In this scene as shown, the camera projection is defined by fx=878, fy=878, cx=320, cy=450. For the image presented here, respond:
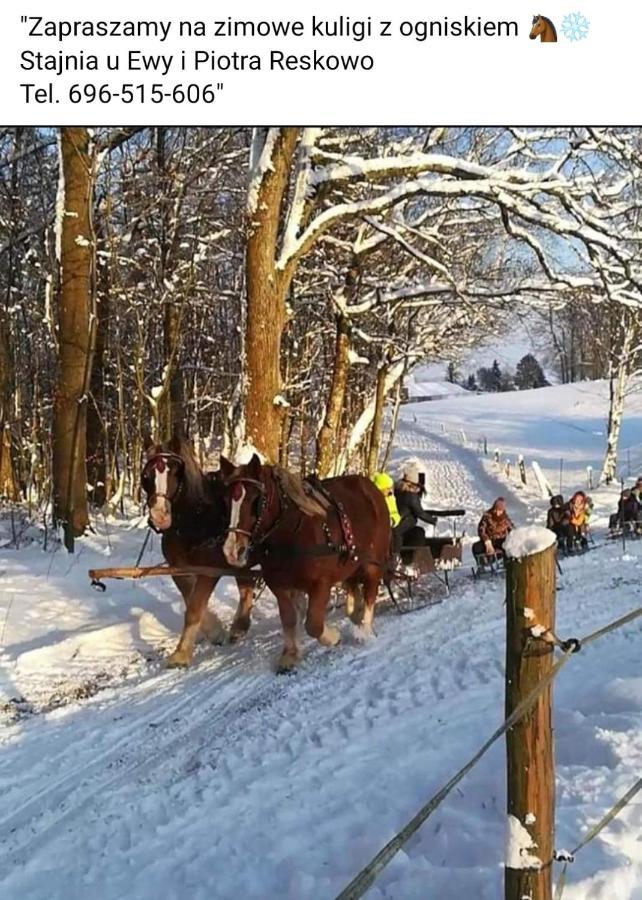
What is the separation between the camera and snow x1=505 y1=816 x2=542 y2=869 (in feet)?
9.00

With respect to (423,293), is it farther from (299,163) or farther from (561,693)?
(561,693)

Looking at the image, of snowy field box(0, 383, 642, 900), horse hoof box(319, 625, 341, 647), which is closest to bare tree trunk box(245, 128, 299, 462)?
snowy field box(0, 383, 642, 900)

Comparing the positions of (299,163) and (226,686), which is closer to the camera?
(226,686)

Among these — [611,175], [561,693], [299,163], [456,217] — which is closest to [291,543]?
[561,693]

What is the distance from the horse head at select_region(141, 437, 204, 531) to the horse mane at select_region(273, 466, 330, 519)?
743 millimetres

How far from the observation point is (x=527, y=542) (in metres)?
2.68

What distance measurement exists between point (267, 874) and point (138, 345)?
14.7 meters

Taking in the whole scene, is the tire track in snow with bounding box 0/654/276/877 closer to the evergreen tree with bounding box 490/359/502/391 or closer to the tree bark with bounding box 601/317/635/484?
the tree bark with bounding box 601/317/635/484

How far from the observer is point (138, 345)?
17.6 m

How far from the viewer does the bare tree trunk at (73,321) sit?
12.4 m

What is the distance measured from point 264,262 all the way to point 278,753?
637 cm

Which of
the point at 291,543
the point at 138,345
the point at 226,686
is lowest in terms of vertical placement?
the point at 226,686

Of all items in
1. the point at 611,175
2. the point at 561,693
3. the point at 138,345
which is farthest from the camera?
the point at 138,345
